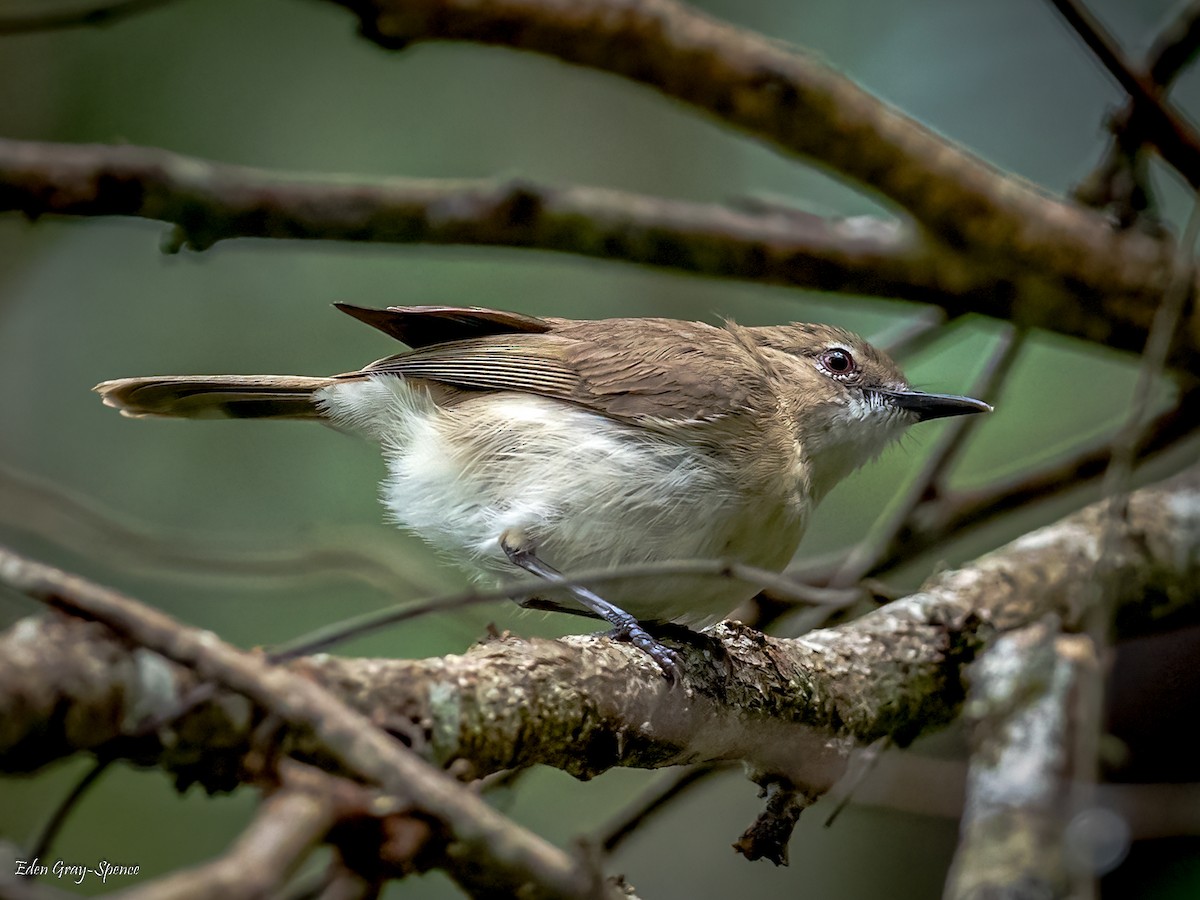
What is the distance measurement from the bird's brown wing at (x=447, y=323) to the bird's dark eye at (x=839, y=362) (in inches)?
43.1

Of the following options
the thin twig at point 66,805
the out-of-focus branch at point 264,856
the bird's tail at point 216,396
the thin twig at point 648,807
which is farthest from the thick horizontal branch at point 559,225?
the out-of-focus branch at point 264,856

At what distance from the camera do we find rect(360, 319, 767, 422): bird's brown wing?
3.67 meters

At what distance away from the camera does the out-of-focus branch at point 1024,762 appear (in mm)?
1825

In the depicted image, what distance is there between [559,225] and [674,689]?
1.97m

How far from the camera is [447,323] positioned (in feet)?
14.0

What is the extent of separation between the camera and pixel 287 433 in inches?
270

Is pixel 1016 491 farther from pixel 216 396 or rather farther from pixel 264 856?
pixel 264 856

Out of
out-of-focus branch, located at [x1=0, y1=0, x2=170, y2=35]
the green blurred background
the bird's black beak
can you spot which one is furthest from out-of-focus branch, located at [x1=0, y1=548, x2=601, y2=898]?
the bird's black beak

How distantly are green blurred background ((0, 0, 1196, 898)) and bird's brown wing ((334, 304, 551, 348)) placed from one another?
39cm

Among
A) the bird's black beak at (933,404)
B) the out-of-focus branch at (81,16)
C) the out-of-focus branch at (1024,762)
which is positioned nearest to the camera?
the out-of-focus branch at (1024,762)

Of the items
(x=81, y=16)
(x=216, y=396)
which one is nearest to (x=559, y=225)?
(x=216, y=396)

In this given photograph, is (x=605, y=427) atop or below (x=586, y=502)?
atop

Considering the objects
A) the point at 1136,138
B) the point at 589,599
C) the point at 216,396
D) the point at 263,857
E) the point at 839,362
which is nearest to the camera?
the point at 263,857

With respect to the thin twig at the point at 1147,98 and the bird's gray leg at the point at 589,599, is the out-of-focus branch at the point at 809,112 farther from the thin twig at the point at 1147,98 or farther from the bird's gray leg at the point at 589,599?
the bird's gray leg at the point at 589,599
